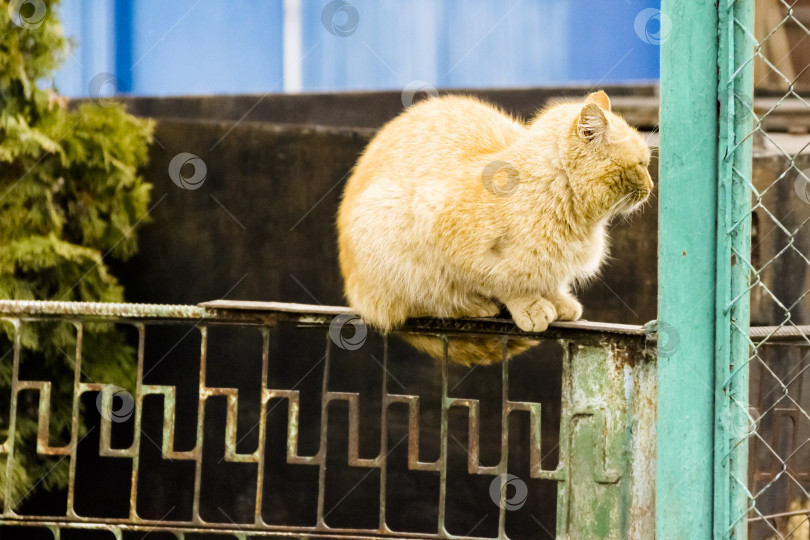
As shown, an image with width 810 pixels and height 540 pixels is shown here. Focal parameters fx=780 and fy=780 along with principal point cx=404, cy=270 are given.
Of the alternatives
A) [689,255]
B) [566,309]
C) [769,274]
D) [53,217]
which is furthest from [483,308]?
[53,217]

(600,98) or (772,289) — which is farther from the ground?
(600,98)

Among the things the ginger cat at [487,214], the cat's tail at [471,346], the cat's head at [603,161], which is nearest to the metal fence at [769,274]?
the cat's head at [603,161]

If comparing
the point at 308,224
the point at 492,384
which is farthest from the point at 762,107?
the point at 308,224

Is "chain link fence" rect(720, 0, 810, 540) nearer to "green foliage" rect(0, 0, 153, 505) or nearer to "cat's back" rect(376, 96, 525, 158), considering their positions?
"cat's back" rect(376, 96, 525, 158)

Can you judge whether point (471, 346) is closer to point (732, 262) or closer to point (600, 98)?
point (600, 98)

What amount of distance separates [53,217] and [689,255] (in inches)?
144

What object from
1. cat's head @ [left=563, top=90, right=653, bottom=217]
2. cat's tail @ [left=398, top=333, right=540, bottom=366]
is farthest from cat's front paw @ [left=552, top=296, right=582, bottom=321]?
cat's head @ [left=563, top=90, right=653, bottom=217]

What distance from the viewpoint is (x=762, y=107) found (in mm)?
4855

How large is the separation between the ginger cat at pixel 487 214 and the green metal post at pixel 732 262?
52 cm

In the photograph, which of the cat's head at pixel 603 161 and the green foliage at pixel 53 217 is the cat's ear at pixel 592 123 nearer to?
the cat's head at pixel 603 161

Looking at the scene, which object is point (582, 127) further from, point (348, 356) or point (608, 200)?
point (348, 356)

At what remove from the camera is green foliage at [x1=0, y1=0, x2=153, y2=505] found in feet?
13.6

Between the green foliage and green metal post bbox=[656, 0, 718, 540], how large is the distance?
3.45 metres

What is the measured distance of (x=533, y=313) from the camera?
2221 mm
